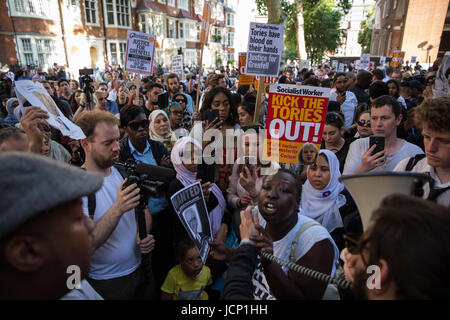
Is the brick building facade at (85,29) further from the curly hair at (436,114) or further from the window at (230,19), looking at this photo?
the curly hair at (436,114)

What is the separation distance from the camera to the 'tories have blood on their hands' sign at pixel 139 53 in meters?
5.72

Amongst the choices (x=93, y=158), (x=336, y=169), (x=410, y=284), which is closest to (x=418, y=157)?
(x=336, y=169)

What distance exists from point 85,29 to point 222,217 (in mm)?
27245

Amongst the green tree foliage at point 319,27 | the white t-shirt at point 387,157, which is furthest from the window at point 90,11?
the white t-shirt at point 387,157

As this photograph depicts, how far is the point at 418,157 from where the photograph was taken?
217 centimetres

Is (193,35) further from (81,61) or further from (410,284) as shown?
(410,284)

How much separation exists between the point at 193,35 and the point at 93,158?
1597 inches

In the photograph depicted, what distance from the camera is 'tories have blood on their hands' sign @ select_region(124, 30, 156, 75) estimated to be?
225 inches

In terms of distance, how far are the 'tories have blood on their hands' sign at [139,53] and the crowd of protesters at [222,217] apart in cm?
173

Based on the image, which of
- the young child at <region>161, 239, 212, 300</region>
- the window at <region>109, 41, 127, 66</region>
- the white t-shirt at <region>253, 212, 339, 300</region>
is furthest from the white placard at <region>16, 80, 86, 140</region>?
the window at <region>109, 41, 127, 66</region>

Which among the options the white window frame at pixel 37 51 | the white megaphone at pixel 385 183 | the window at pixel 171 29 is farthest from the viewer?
the window at pixel 171 29

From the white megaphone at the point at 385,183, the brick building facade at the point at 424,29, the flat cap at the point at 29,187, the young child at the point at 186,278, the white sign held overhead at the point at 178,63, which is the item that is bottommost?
the young child at the point at 186,278

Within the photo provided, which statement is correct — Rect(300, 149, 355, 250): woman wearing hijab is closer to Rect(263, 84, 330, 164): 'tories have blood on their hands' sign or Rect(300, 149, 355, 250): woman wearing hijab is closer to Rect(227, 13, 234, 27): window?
Rect(263, 84, 330, 164): 'tories have blood on their hands' sign

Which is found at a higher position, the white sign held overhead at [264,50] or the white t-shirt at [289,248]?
the white sign held overhead at [264,50]
